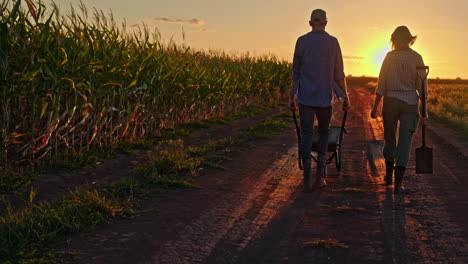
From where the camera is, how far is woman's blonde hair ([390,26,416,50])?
758 centimetres

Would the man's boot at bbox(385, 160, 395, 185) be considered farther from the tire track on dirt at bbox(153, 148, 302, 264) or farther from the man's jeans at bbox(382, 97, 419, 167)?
the tire track on dirt at bbox(153, 148, 302, 264)

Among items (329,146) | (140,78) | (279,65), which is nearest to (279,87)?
(279,65)

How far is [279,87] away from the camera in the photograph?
30078mm

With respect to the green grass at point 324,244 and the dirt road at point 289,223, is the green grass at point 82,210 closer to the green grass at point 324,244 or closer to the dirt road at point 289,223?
the dirt road at point 289,223

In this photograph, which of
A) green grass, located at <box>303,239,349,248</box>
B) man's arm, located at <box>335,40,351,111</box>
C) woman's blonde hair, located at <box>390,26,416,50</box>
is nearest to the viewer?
green grass, located at <box>303,239,349,248</box>

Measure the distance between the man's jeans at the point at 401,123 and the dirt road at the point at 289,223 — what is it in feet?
1.65

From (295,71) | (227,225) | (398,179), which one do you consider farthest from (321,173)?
(227,225)

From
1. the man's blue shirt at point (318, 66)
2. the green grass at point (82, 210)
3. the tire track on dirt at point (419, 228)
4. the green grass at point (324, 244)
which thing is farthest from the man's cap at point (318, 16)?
the green grass at point (324, 244)

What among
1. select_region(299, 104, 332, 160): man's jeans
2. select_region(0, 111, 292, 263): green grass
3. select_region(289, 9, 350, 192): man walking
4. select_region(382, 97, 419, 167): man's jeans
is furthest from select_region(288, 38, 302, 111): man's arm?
select_region(0, 111, 292, 263): green grass

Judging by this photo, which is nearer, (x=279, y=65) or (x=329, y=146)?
→ (x=329, y=146)

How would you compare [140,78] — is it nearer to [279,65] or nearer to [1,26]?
[1,26]

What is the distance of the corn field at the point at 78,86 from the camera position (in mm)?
7953

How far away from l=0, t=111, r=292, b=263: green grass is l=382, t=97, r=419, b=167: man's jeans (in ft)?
8.98

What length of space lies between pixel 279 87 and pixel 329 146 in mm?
21847
